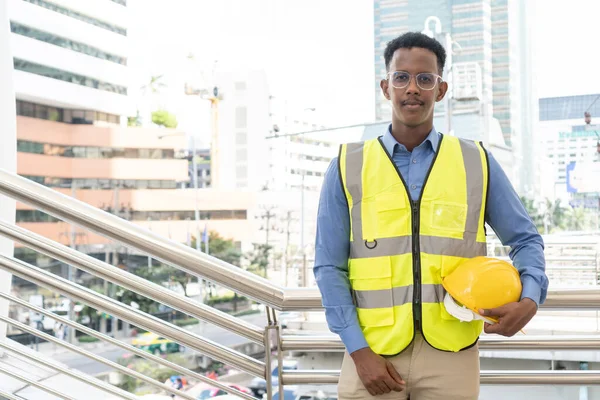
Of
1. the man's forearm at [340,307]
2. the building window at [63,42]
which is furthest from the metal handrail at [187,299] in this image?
the building window at [63,42]

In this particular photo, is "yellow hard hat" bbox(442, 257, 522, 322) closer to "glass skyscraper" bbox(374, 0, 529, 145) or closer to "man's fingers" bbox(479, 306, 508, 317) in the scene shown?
"man's fingers" bbox(479, 306, 508, 317)

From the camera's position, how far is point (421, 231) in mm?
903

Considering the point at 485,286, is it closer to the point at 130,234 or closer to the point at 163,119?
the point at 130,234

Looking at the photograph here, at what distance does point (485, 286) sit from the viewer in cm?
85

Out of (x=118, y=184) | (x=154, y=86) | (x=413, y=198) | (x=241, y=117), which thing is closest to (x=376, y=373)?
(x=413, y=198)

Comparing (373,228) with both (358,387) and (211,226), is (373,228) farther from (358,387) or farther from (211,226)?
(211,226)

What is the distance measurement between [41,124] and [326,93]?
21052 millimetres

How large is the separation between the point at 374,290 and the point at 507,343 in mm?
304

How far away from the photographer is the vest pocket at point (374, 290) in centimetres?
90

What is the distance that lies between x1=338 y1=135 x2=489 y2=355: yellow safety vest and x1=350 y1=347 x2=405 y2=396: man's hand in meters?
0.02

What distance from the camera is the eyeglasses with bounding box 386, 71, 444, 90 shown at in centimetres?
92

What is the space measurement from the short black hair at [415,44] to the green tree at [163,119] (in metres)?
33.4

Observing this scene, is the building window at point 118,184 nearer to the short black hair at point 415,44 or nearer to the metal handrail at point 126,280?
the metal handrail at point 126,280

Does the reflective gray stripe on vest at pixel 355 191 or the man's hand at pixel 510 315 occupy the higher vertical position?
the reflective gray stripe on vest at pixel 355 191
